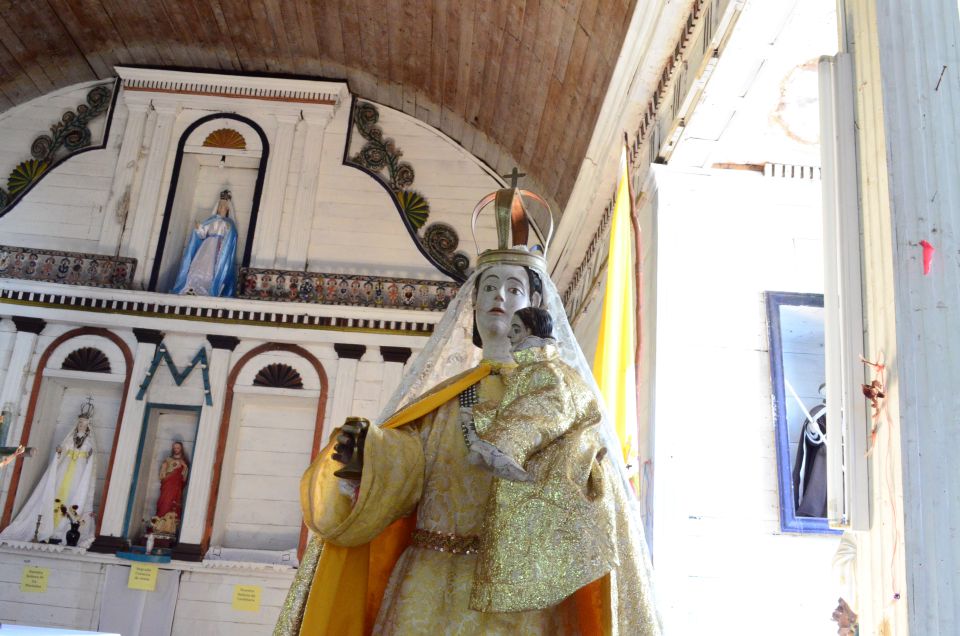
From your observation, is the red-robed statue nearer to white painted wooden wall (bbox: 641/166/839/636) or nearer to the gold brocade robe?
white painted wooden wall (bbox: 641/166/839/636)

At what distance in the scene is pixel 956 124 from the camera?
208cm

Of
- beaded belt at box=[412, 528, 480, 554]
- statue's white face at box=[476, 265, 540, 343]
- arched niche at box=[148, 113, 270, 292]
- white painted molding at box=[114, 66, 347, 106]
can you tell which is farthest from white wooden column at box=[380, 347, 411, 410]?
beaded belt at box=[412, 528, 480, 554]

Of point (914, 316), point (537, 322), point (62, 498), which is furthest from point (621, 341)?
point (62, 498)

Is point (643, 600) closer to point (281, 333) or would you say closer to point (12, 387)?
point (281, 333)

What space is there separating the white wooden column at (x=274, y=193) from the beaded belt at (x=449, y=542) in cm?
660

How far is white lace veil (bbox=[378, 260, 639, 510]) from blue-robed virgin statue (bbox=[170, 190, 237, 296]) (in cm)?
586

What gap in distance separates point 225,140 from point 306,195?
1.05m

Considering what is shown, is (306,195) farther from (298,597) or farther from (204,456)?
(298,597)

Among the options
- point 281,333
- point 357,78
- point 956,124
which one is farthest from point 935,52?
point 357,78

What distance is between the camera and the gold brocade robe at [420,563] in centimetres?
251

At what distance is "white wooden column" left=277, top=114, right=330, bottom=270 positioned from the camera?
29.4 feet

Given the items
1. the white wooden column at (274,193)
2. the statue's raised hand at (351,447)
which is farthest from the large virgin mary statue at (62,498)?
the statue's raised hand at (351,447)

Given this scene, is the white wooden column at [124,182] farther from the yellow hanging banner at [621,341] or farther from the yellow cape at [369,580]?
the yellow cape at [369,580]

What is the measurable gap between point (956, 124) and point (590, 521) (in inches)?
48.4
